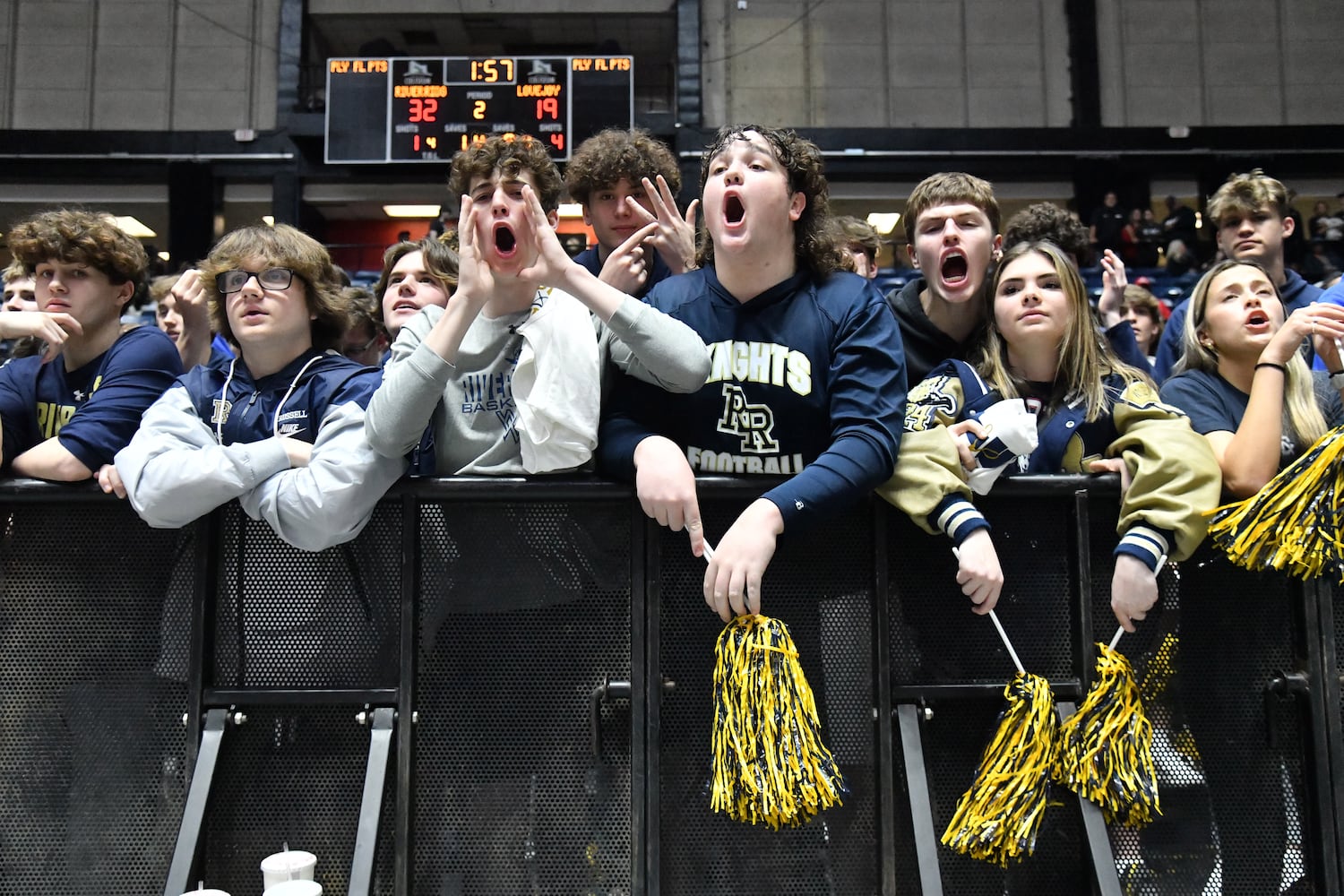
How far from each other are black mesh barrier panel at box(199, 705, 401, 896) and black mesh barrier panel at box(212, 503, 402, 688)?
0.08m

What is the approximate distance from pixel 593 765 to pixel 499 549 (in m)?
0.46

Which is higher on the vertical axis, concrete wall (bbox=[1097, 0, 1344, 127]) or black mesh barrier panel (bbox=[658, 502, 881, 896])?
concrete wall (bbox=[1097, 0, 1344, 127])

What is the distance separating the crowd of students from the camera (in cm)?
194

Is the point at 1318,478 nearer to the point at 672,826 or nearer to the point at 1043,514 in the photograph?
the point at 1043,514

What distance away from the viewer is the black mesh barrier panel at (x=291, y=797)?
1.97m

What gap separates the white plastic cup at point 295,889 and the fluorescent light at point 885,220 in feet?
41.7

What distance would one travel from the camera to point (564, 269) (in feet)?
6.34

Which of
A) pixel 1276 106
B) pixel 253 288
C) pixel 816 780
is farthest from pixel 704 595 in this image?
pixel 1276 106

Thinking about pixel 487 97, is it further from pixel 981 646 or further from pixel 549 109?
pixel 981 646

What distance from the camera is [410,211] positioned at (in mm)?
15055

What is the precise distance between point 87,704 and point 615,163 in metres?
1.73

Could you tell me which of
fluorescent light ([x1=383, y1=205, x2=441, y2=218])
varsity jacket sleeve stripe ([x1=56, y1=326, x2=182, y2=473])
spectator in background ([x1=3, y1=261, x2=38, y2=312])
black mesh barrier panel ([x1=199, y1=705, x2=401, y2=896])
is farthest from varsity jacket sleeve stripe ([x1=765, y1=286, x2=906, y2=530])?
fluorescent light ([x1=383, y1=205, x2=441, y2=218])

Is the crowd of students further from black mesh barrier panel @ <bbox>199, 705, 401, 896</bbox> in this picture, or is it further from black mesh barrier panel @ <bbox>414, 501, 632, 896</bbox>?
black mesh barrier panel @ <bbox>199, 705, 401, 896</bbox>

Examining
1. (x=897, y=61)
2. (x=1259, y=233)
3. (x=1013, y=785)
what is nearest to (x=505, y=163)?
(x=1013, y=785)
